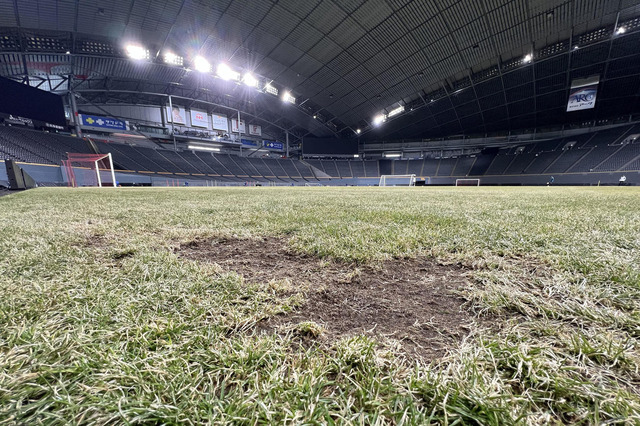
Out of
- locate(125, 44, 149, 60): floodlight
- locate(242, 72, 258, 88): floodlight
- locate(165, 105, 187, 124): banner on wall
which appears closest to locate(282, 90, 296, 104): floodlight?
locate(242, 72, 258, 88): floodlight

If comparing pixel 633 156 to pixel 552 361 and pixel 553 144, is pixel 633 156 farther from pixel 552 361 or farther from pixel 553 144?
pixel 552 361

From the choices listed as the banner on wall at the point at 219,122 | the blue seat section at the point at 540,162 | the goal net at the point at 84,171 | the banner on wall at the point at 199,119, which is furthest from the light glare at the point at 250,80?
the blue seat section at the point at 540,162

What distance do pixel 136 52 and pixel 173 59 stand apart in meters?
2.97

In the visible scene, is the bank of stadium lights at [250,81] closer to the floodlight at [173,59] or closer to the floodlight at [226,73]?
the floodlight at [226,73]

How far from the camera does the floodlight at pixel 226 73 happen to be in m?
23.5

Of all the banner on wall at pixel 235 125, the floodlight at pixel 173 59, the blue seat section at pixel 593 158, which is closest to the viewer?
the floodlight at pixel 173 59

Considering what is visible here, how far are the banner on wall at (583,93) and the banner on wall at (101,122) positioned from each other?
49.9m

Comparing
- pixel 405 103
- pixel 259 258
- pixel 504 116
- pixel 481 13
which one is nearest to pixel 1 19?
pixel 259 258

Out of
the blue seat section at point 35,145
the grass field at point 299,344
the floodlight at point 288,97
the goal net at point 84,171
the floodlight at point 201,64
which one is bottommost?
the grass field at point 299,344

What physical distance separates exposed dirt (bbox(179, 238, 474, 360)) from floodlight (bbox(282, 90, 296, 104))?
3078 cm

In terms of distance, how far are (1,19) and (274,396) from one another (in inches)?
1166

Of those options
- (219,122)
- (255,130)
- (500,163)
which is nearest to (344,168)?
(255,130)

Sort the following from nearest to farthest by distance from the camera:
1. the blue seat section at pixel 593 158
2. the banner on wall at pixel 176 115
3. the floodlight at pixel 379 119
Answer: the blue seat section at pixel 593 158, the banner on wall at pixel 176 115, the floodlight at pixel 379 119

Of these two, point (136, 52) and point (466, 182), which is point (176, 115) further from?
point (466, 182)
